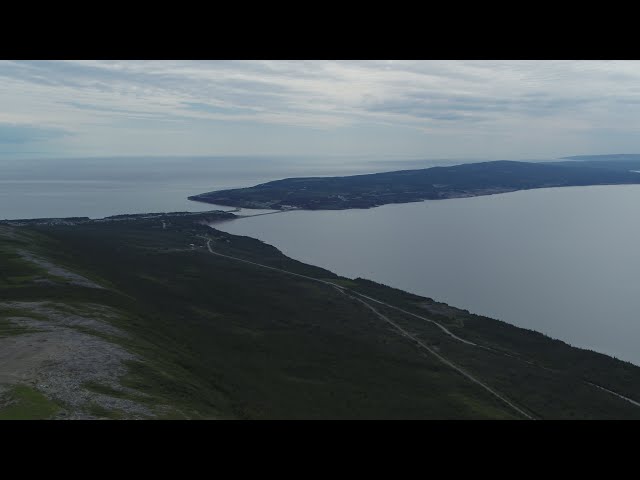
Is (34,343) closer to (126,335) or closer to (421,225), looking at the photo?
(126,335)

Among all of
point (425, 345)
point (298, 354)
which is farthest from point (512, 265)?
point (298, 354)

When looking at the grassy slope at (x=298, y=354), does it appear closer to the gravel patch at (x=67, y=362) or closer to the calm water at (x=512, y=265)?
the gravel patch at (x=67, y=362)

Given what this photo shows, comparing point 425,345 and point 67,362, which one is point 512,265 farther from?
point 67,362

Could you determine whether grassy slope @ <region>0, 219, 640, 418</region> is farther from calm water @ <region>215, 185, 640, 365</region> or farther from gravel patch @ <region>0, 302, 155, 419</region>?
calm water @ <region>215, 185, 640, 365</region>

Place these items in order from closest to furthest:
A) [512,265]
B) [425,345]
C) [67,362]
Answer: [67,362] → [425,345] → [512,265]

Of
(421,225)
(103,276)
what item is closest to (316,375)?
(103,276)

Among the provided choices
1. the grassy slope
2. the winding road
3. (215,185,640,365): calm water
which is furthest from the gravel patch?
(215,185,640,365): calm water
